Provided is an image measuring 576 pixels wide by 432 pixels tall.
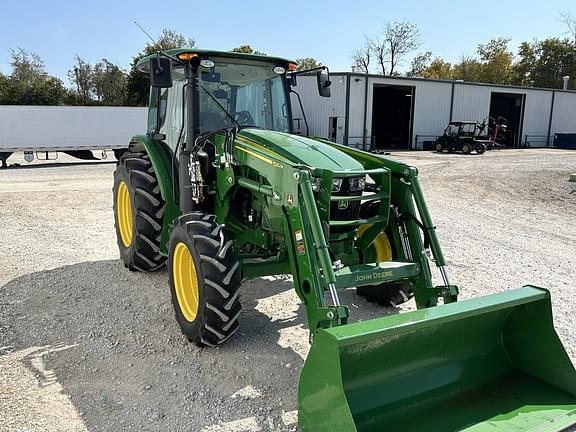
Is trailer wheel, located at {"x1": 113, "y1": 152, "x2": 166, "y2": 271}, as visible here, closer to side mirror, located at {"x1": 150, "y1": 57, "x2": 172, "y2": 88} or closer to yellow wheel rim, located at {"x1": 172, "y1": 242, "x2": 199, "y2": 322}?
yellow wheel rim, located at {"x1": 172, "y1": 242, "x2": 199, "y2": 322}

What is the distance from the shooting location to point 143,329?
178 inches

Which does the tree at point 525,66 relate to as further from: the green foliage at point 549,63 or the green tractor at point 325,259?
the green tractor at point 325,259

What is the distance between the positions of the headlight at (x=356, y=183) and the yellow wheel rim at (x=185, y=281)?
1.45m

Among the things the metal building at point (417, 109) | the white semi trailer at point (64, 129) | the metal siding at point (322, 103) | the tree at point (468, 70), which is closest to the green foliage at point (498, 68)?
the tree at point (468, 70)

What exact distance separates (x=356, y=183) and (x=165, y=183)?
2.19 m

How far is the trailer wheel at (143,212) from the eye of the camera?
5.31m

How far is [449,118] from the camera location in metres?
32.6

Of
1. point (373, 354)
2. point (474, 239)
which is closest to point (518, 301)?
point (373, 354)

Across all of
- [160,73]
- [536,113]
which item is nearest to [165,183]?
[160,73]

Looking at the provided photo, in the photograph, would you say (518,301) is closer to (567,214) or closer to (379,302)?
(379,302)

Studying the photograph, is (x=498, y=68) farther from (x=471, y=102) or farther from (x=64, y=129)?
(x=64, y=129)

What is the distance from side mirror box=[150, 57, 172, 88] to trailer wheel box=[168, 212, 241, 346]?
3.64ft

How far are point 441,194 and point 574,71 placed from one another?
51.5m

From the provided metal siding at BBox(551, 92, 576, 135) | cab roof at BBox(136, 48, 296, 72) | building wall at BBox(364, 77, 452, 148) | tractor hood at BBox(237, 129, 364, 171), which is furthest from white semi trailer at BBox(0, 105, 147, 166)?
metal siding at BBox(551, 92, 576, 135)
